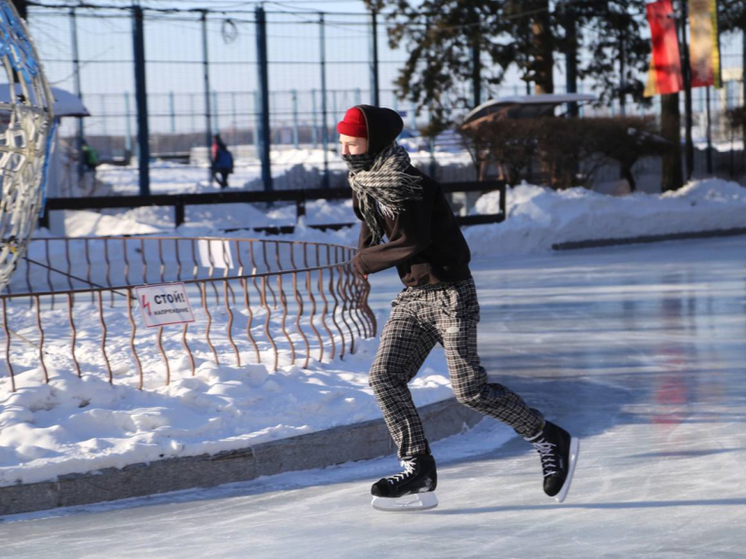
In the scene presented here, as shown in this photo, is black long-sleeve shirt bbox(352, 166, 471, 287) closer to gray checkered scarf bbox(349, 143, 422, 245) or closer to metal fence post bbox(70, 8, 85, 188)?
gray checkered scarf bbox(349, 143, 422, 245)

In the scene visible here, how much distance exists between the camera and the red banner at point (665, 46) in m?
24.7

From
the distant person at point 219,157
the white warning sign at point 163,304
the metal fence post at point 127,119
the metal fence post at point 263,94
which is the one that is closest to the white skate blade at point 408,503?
the white warning sign at point 163,304

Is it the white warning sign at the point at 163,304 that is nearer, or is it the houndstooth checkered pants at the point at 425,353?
the houndstooth checkered pants at the point at 425,353

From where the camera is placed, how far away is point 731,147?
3198 centimetres

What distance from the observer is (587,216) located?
2073cm

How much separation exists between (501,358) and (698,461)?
3559 mm

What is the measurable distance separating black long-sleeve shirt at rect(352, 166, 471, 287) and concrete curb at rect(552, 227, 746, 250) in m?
15.5

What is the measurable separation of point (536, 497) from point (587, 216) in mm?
16033

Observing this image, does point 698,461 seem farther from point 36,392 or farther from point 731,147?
point 731,147

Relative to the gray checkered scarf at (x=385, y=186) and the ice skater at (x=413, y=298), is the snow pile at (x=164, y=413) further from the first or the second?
the gray checkered scarf at (x=385, y=186)

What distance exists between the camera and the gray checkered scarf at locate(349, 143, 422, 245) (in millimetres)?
4531

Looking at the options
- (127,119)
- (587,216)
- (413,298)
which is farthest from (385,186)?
(127,119)

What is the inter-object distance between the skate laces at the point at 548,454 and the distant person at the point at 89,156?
18.5 m

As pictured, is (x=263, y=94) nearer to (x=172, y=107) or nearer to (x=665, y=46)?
(x=172, y=107)
